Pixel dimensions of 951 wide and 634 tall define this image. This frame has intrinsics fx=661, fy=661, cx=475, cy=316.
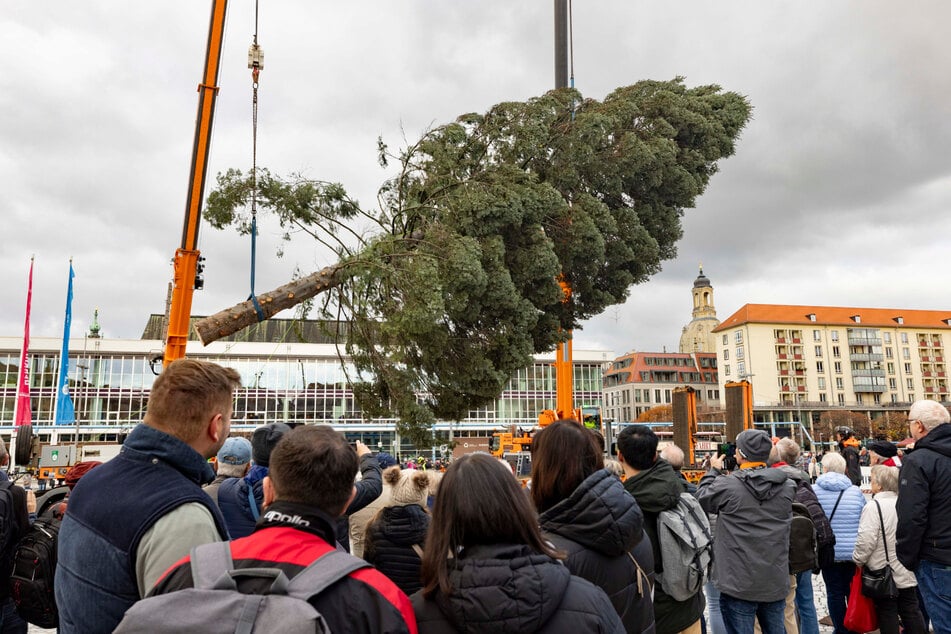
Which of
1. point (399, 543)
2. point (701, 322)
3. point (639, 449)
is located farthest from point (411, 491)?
point (701, 322)

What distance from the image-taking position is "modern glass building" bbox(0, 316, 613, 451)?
177ft

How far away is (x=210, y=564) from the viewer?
5.53 ft

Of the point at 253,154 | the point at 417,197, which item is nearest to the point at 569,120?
the point at 417,197

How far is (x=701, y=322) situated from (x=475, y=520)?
14954cm

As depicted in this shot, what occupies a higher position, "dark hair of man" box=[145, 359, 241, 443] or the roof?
the roof

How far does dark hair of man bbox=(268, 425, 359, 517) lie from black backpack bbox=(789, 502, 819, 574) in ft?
14.5

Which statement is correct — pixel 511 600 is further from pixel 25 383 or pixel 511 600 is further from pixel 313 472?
pixel 25 383

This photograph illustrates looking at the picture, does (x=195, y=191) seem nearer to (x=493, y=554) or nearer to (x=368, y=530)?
(x=368, y=530)

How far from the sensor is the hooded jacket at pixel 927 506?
4.32 m

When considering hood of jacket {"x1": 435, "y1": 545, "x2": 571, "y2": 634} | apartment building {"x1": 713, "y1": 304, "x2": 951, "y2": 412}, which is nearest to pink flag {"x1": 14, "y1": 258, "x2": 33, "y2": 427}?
hood of jacket {"x1": 435, "y1": 545, "x2": 571, "y2": 634}

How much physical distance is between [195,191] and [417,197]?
14.3 ft

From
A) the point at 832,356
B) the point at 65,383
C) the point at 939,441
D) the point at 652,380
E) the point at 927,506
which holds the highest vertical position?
the point at 832,356

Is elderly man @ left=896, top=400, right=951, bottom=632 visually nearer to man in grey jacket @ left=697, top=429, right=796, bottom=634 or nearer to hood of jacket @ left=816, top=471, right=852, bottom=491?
man in grey jacket @ left=697, top=429, right=796, bottom=634

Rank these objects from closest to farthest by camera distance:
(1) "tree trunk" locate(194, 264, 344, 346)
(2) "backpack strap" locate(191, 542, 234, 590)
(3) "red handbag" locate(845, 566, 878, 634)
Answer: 1. (2) "backpack strap" locate(191, 542, 234, 590)
2. (3) "red handbag" locate(845, 566, 878, 634)
3. (1) "tree trunk" locate(194, 264, 344, 346)
